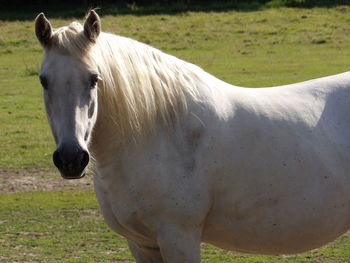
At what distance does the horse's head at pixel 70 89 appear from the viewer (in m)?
3.31

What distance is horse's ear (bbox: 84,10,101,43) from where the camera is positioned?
3486 mm

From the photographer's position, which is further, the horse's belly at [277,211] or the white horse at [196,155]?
the horse's belly at [277,211]

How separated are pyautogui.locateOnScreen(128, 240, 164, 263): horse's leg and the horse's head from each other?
0.83 m

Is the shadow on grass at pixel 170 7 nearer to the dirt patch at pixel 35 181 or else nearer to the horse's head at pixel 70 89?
the dirt patch at pixel 35 181

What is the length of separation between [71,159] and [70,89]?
1.26 ft

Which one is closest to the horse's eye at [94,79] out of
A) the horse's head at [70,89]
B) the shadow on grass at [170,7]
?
the horse's head at [70,89]

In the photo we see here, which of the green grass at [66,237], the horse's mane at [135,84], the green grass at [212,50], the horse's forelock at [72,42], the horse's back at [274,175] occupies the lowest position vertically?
the green grass at [212,50]

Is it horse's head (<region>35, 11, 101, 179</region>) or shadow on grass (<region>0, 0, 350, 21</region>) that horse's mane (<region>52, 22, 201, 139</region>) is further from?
shadow on grass (<region>0, 0, 350, 21</region>)

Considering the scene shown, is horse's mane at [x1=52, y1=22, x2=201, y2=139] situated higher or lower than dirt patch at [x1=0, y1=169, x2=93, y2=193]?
higher

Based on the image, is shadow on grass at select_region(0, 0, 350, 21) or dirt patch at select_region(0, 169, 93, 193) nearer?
dirt patch at select_region(0, 169, 93, 193)

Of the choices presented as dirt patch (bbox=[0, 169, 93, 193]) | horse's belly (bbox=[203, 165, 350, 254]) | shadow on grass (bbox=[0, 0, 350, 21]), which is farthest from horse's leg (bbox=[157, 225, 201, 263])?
shadow on grass (bbox=[0, 0, 350, 21])

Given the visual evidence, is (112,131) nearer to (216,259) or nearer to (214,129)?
(214,129)

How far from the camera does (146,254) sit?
4016 mm

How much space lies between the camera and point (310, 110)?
4.11m
